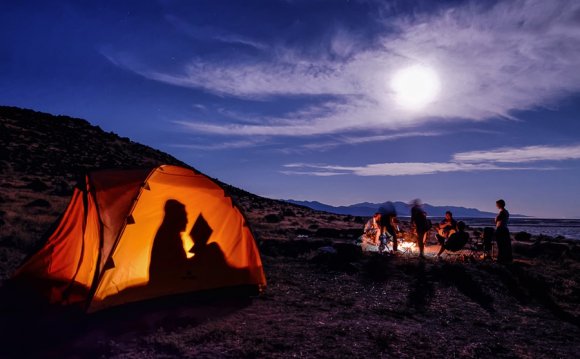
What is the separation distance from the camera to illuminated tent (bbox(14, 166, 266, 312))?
7.79m

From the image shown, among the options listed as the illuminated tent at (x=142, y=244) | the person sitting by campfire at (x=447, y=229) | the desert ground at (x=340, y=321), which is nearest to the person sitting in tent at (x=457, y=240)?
the person sitting by campfire at (x=447, y=229)

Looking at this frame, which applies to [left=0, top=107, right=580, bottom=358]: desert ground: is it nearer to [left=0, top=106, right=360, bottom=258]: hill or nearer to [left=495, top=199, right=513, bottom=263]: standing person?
[left=495, top=199, right=513, bottom=263]: standing person

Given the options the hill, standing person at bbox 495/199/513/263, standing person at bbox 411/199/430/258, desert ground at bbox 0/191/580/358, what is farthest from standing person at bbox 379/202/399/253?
the hill

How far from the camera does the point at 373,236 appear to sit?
18.2m

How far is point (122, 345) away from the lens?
242 inches

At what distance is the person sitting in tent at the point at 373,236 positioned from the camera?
1691 cm

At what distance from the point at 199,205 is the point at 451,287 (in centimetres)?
639

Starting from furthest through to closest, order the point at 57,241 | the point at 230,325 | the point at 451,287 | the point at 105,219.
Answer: the point at 451,287, the point at 57,241, the point at 105,219, the point at 230,325

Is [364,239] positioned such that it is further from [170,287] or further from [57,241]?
[57,241]

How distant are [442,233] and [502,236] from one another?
2.12 meters

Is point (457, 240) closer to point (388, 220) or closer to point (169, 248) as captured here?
point (388, 220)

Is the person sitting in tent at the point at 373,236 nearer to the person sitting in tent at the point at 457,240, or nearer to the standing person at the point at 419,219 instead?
the standing person at the point at 419,219

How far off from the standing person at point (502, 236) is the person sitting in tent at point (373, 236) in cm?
419

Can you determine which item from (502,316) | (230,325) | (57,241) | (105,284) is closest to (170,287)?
(105,284)
